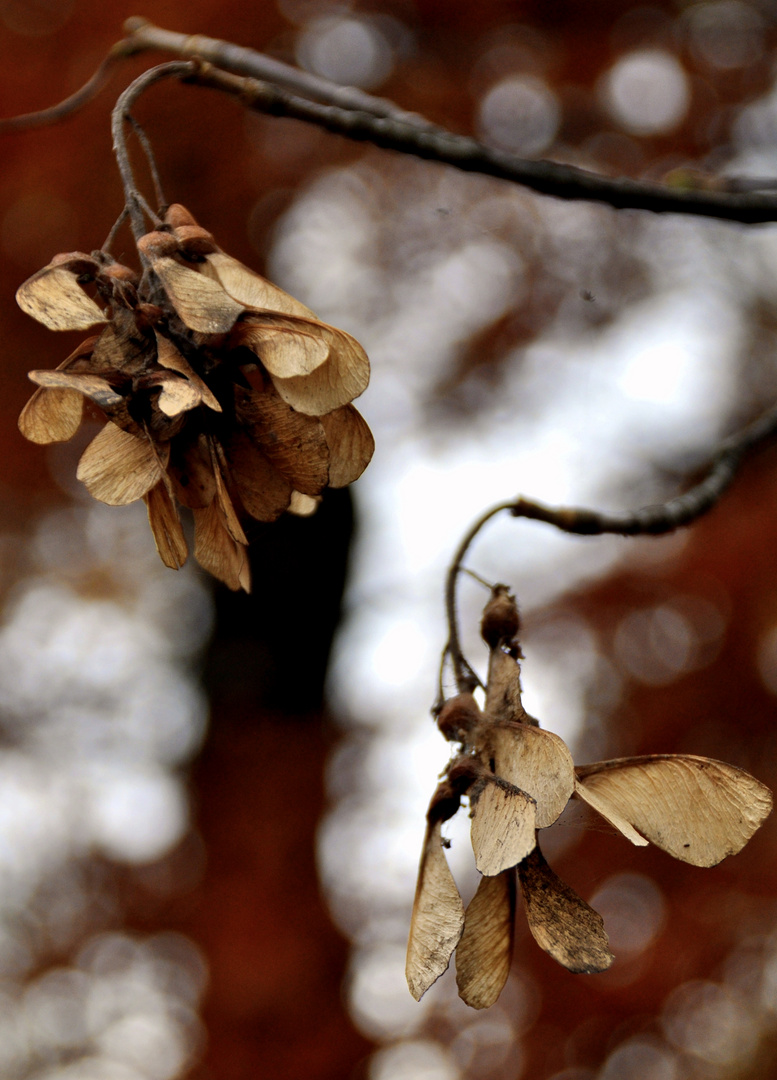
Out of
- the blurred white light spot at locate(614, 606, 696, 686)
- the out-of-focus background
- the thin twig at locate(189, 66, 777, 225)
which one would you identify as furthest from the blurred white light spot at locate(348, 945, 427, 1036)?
the thin twig at locate(189, 66, 777, 225)

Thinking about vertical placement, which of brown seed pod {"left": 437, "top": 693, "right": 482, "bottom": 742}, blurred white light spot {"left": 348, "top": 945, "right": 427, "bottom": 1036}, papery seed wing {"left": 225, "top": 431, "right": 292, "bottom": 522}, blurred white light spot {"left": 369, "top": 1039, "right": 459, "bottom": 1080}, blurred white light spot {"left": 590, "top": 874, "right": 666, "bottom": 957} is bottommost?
blurred white light spot {"left": 369, "top": 1039, "right": 459, "bottom": 1080}

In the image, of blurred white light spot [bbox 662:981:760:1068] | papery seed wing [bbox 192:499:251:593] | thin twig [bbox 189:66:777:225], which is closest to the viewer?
papery seed wing [bbox 192:499:251:593]

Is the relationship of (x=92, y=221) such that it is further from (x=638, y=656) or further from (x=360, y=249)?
(x=638, y=656)

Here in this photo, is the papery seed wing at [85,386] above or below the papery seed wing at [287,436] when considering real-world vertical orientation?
above

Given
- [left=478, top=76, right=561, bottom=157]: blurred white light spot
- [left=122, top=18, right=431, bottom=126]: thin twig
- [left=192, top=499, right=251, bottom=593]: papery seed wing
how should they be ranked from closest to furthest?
[left=192, top=499, right=251, bottom=593]: papery seed wing
[left=122, top=18, right=431, bottom=126]: thin twig
[left=478, top=76, right=561, bottom=157]: blurred white light spot

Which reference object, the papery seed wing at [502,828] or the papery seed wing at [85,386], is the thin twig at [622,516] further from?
the papery seed wing at [85,386]

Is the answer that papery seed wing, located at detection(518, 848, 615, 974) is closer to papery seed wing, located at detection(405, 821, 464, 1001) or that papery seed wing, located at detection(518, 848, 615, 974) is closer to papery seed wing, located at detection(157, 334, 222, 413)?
papery seed wing, located at detection(405, 821, 464, 1001)

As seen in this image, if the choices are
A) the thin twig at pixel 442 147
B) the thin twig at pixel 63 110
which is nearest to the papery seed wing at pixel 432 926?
the thin twig at pixel 442 147
